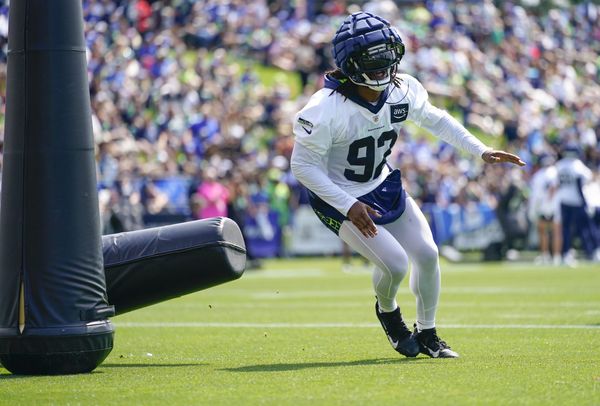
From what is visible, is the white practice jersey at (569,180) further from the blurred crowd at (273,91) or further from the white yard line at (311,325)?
the white yard line at (311,325)

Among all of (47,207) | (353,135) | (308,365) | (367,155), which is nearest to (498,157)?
(367,155)

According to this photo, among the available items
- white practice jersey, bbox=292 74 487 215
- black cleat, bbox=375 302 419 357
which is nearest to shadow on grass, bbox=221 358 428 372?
black cleat, bbox=375 302 419 357

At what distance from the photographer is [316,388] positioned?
5.33 metres

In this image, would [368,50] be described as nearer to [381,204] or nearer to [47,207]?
[381,204]

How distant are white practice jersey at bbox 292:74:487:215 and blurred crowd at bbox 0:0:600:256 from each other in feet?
40.2

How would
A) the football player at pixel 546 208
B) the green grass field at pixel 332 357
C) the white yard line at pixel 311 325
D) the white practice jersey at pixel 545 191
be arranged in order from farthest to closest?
the white practice jersey at pixel 545 191 < the football player at pixel 546 208 < the white yard line at pixel 311 325 < the green grass field at pixel 332 357

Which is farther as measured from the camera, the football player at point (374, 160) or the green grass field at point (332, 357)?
the football player at point (374, 160)

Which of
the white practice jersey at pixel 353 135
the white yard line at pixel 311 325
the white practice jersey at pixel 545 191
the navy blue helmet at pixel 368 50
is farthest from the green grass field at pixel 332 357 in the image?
the white practice jersey at pixel 545 191

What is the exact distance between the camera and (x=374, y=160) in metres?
6.84

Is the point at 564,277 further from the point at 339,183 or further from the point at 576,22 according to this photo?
the point at 576,22

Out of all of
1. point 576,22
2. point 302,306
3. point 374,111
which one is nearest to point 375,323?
point 302,306

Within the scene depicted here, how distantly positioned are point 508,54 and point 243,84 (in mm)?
9180

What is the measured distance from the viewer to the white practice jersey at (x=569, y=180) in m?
20.7

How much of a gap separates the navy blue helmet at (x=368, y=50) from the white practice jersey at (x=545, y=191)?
14843mm
